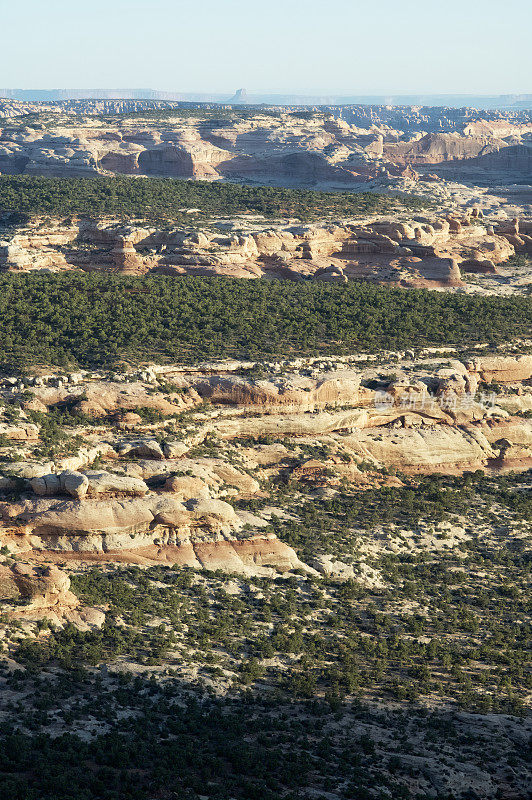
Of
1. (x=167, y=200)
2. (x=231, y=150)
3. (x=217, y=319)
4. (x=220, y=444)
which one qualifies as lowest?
(x=220, y=444)

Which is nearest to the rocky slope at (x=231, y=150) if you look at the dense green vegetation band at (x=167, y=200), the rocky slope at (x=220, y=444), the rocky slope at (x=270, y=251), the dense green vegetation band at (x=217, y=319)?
the dense green vegetation band at (x=167, y=200)

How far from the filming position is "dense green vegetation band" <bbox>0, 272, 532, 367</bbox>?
2158 inches

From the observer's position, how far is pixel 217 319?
195 ft

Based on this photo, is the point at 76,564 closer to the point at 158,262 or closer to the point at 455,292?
the point at 158,262

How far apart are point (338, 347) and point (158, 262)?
22636 mm

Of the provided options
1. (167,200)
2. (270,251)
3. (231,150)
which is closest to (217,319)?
(270,251)

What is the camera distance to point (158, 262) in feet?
240

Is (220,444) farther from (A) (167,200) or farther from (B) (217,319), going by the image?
(A) (167,200)

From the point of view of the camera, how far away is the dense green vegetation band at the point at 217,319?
54812 millimetres

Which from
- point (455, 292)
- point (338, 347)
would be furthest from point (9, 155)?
point (338, 347)

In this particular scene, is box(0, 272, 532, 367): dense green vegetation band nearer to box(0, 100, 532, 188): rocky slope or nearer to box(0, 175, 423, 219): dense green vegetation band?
box(0, 175, 423, 219): dense green vegetation band

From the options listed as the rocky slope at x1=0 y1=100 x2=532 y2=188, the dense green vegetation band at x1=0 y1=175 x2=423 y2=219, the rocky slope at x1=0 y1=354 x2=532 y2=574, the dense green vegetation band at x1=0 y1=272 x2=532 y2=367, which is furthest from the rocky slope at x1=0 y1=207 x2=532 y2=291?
the rocky slope at x1=0 y1=100 x2=532 y2=188

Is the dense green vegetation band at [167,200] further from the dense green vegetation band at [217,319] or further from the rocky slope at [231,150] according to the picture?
the rocky slope at [231,150]

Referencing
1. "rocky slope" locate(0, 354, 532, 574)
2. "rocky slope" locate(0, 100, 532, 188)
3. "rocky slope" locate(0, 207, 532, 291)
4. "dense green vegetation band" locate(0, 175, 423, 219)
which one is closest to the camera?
"rocky slope" locate(0, 354, 532, 574)
